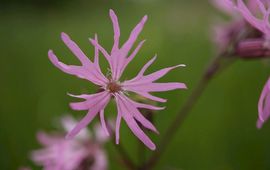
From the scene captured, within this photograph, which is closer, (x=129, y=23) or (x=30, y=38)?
(x=30, y=38)

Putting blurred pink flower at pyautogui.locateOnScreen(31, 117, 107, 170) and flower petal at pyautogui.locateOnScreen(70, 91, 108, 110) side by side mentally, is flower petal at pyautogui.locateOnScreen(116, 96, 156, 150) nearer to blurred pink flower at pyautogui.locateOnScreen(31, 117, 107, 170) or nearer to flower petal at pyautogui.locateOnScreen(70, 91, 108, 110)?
flower petal at pyautogui.locateOnScreen(70, 91, 108, 110)

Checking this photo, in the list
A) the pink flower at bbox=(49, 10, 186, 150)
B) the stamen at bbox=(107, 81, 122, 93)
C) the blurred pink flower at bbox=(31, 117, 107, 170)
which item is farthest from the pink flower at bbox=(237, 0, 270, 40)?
the blurred pink flower at bbox=(31, 117, 107, 170)

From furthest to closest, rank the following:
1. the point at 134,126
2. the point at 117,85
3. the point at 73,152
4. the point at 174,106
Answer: the point at 174,106 < the point at 73,152 < the point at 117,85 < the point at 134,126

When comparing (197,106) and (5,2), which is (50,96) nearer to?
(197,106)

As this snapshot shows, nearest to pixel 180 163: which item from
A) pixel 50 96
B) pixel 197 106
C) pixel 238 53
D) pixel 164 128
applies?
pixel 164 128

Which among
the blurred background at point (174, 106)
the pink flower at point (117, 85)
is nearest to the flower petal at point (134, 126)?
the pink flower at point (117, 85)

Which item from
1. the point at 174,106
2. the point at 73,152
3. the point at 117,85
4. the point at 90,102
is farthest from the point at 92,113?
the point at 174,106

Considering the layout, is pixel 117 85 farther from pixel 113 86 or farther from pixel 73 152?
pixel 73 152

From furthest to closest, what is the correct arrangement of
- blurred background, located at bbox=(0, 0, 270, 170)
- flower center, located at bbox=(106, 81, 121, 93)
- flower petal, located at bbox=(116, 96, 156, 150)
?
blurred background, located at bbox=(0, 0, 270, 170) < flower center, located at bbox=(106, 81, 121, 93) < flower petal, located at bbox=(116, 96, 156, 150)

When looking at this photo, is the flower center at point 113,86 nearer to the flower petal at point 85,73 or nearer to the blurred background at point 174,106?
the flower petal at point 85,73
